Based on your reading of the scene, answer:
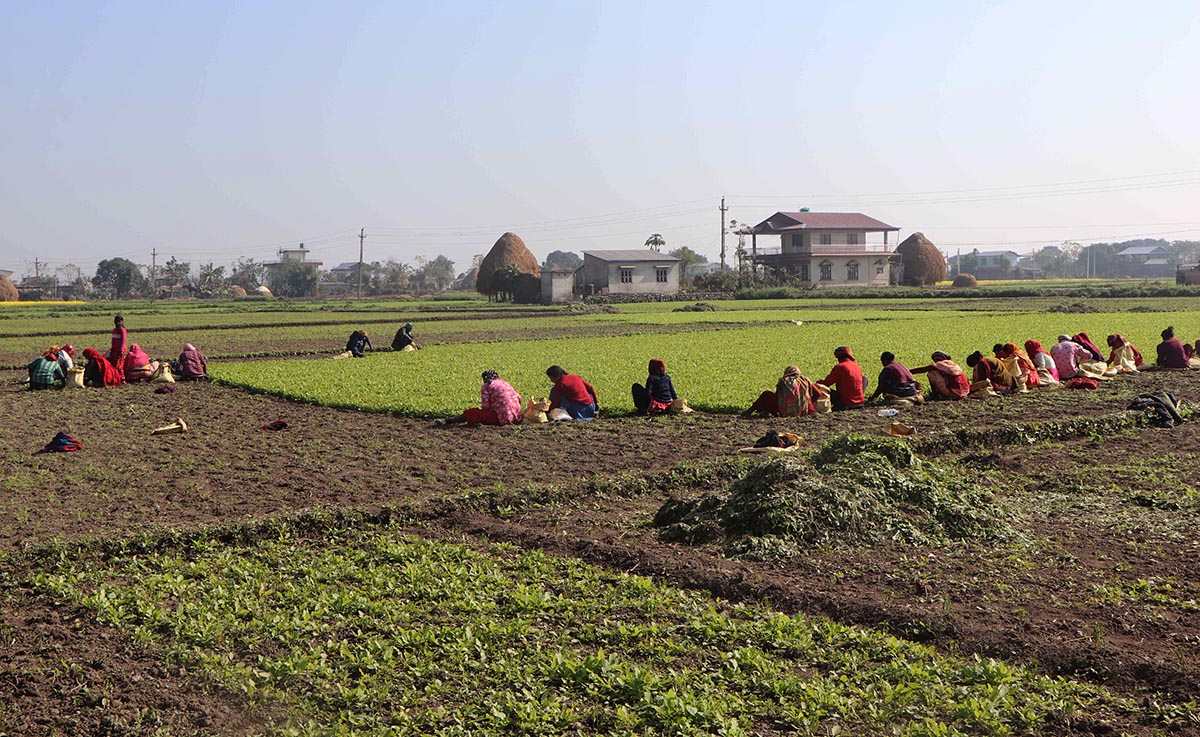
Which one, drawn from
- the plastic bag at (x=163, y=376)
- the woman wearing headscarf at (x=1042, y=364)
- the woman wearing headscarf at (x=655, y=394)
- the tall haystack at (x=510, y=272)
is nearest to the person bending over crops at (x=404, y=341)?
the plastic bag at (x=163, y=376)

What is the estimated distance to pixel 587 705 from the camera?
275 inches

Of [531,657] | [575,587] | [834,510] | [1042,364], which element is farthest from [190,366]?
[531,657]

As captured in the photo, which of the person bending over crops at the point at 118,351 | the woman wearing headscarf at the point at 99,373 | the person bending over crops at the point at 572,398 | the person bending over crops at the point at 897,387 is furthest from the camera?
the person bending over crops at the point at 118,351

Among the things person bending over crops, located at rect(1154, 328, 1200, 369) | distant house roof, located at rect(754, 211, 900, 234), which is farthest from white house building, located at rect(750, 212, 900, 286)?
person bending over crops, located at rect(1154, 328, 1200, 369)

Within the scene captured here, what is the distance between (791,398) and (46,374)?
1697cm

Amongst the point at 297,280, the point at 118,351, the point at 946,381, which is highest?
the point at 297,280

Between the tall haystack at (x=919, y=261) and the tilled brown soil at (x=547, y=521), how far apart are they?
93955 millimetres

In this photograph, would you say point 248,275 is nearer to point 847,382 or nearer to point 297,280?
point 297,280

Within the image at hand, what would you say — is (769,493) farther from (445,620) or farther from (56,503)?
(56,503)

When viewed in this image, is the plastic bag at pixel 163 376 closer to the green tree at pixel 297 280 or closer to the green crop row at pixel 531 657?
the green crop row at pixel 531 657

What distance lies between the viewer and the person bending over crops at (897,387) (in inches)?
782

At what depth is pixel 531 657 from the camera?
7.72 meters

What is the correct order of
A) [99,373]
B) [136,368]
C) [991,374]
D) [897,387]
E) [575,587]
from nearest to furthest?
1. [575,587]
2. [897,387]
3. [991,374]
4. [99,373]
5. [136,368]

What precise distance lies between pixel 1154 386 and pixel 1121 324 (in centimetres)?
2377
